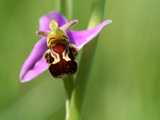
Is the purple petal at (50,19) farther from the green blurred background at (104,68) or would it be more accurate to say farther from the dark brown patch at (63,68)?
the green blurred background at (104,68)

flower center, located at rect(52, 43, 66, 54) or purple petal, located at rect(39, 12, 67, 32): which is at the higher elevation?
purple petal, located at rect(39, 12, 67, 32)

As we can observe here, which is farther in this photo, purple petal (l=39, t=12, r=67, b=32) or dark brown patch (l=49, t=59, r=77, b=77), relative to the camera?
purple petal (l=39, t=12, r=67, b=32)

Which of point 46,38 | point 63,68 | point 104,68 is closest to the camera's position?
point 63,68

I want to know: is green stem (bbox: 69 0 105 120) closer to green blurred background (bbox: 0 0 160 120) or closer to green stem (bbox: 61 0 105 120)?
green stem (bbox: 61 0 105 120)

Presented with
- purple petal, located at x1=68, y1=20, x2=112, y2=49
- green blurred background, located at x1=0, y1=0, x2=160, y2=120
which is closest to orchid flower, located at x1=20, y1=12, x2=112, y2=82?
purple petal, located at x1=68, y1=20, x2=112, y2=49

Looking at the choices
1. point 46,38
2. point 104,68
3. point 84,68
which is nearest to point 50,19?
point 46,38

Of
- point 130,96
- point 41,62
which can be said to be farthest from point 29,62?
point 130,96

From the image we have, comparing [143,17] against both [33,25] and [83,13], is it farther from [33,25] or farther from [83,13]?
[33,25]

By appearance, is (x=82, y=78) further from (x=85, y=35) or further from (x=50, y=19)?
(x=50, y=19)
